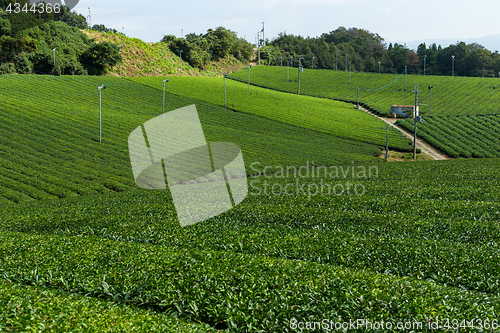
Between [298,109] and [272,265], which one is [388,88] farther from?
[272,265]

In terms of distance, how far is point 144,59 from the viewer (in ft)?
403

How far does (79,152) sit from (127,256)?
4289 cm

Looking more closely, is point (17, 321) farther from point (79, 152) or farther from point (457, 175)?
point (79, 152)

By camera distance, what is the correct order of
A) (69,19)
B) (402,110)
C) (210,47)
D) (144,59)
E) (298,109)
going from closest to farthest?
(298,109) < (402,110) < (144,59) < (69,19) < (210,47)

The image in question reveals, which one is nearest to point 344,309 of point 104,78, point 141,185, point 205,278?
point 205,278

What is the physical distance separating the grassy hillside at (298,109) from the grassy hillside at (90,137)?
4.66 m

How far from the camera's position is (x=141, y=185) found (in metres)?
44.8

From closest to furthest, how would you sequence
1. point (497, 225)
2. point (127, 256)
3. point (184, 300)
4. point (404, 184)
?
point (184, 300) < point (127, 256) < point (497, 225) < point (404, 184)

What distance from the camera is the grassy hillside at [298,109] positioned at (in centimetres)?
8175

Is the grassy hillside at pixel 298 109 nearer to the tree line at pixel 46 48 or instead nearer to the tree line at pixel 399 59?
the tree line at pixel 46 48

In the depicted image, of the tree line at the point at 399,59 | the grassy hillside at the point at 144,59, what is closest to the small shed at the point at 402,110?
the grassy hillside at the point at 144,59

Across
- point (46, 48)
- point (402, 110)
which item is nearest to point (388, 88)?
point (402, 110)

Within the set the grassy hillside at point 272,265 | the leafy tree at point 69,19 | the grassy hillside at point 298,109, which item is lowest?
the grassy hillside at point 272,265

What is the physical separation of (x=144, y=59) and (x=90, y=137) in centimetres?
7403
